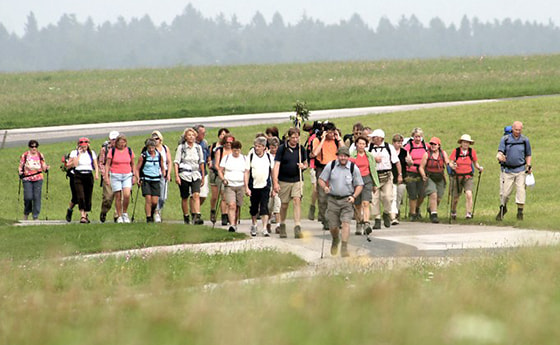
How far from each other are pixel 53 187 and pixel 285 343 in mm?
24273

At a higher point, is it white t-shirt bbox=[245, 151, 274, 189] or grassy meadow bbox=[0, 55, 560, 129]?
grassy meadow bbox=[0, 55, 560, 129]

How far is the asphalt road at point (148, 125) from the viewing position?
132 ft

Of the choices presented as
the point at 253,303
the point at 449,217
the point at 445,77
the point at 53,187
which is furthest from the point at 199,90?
the point at 253,303

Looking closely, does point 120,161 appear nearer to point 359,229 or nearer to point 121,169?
point 121,169

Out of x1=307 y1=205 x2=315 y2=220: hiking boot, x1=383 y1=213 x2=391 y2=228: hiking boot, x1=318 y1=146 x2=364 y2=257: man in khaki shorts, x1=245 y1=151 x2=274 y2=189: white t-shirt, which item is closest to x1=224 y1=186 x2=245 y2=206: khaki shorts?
x1=245 y1=151 x2=274 y2=189: white t-shirt

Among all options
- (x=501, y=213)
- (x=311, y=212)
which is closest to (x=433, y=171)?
(x=501, y=213)

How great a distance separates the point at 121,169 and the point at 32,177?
474 cm

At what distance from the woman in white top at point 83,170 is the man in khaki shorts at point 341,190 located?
652 centimetres

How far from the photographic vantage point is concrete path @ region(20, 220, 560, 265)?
16250mm

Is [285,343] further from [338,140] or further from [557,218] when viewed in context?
[557,218]

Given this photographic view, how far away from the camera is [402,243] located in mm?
18078

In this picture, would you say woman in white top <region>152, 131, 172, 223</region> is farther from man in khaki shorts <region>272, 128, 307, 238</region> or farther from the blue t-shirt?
the blue t-shirt

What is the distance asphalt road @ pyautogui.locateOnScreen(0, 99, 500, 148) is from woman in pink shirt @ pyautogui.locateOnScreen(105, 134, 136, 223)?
17.0 m

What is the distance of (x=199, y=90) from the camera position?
202 ft
